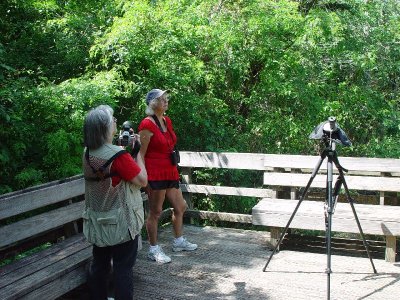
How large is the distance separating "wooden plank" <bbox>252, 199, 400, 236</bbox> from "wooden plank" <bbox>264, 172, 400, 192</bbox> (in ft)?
0.79

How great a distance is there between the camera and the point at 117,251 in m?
3.49

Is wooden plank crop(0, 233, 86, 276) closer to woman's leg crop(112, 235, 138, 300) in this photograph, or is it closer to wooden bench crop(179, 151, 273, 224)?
woman's leg crop(112, 235, 138, 300)

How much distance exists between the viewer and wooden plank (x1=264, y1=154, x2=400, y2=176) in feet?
18.3

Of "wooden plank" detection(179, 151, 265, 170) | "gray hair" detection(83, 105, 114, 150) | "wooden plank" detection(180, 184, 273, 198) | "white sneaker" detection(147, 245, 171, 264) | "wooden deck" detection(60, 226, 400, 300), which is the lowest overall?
"wooden deck" detection(60, 226, 400, 300)

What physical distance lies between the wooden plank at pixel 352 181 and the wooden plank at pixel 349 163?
11 cm

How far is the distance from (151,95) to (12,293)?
2.32 metres

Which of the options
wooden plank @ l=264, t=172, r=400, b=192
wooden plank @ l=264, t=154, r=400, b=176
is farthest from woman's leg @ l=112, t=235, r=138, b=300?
wooden plank @ l=264, t=154, r=400, b=176

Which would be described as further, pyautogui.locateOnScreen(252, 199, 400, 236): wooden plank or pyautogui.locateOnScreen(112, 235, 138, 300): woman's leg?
pyautogui.locateOnScreen(252, 199, 400, 236): wooden plank

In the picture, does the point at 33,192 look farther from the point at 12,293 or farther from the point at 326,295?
the point at 326,295

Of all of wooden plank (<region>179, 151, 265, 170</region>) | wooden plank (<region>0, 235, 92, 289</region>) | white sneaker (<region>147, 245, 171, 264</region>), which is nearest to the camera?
wooden plank (<region>0, 235, 92, 289</region>)

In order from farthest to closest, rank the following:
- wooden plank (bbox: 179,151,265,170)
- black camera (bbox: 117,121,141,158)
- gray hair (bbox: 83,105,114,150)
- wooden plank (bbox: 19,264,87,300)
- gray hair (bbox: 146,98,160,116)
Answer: wooden plank (bbox: 179,151,265,170), gray hair (bbox: 146,98,160,116), black camera (bbox: 117,121,141,158), wooden plank (bbox: 19,264,87,300), gray hair (bbox: 83,105,114,150)

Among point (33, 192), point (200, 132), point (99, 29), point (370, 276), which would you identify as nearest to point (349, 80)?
point (200, 132)

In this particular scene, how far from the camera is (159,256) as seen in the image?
16.9 ft

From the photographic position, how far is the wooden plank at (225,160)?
6.15m
